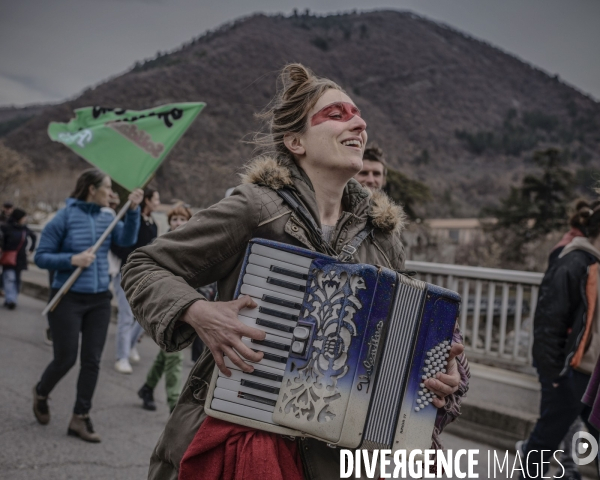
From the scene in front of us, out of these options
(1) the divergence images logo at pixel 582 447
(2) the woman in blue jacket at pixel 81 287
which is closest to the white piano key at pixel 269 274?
(2) the woman in blue jacket at pixel 81 287

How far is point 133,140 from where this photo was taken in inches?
228

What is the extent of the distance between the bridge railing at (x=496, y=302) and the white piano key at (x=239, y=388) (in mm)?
5798

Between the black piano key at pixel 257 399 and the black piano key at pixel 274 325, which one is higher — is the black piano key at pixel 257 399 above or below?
below

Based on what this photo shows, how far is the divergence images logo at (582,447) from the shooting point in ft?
15.1

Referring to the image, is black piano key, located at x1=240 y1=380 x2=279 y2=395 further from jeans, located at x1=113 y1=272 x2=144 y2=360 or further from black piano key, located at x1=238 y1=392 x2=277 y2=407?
jeans, located at x1=113 y1=272 x2=144 y2=360

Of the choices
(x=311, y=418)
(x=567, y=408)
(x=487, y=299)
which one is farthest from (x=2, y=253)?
(x=311, y=418)

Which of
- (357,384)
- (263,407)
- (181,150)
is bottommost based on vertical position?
(263,407)

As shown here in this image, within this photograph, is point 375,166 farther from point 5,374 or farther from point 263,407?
point 5,374

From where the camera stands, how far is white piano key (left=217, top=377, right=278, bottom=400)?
1819mm

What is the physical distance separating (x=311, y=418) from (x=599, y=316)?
2.90 m

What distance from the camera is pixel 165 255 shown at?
78.7 inches

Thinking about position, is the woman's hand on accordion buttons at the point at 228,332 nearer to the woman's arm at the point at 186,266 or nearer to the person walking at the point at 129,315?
the woman's arm at the point at 186,266

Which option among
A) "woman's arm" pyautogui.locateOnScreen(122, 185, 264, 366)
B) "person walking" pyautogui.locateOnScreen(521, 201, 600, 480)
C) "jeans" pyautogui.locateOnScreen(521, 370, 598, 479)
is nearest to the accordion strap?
"woman's arm" pyautogui.locateOnScreen(122, 185, 264, 366)

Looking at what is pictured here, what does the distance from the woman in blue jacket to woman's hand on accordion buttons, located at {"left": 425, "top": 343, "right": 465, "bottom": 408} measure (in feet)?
11.8
